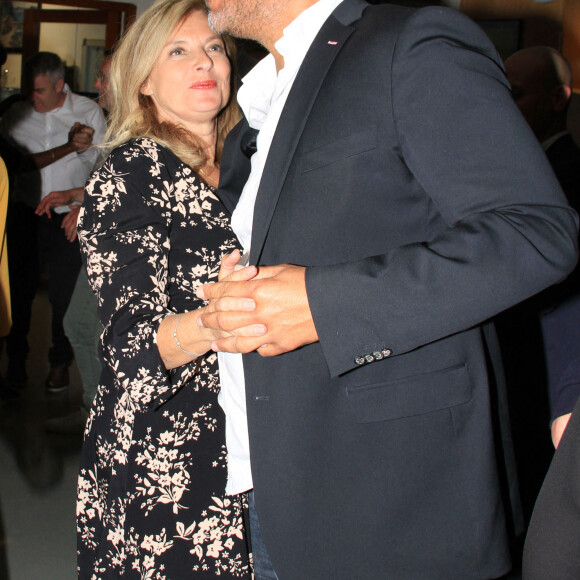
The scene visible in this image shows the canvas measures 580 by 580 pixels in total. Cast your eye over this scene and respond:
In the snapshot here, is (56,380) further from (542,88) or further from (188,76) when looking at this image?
(542,88)

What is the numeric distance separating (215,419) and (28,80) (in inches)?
170

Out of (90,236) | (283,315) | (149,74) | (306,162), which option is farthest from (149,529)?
(149,74)

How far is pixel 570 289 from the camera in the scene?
1.74 metres

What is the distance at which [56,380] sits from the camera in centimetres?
466

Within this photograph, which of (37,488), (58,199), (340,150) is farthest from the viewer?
(58,199)

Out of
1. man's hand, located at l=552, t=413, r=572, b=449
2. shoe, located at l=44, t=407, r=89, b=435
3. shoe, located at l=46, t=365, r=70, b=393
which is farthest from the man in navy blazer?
shoe, located at l=46, t=365, r=70, b=393

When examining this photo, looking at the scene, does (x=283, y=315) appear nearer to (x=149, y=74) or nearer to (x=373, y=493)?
(x=373, y=493)

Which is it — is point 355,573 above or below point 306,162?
below

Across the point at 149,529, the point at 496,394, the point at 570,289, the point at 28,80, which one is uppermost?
the point at 28,80

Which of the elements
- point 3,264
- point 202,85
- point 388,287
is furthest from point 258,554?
point 3,264

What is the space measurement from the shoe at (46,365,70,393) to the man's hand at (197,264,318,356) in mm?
4016

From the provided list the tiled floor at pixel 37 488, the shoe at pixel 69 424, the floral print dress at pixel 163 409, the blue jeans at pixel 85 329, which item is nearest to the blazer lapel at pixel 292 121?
the floral print dress at pixel 163 409

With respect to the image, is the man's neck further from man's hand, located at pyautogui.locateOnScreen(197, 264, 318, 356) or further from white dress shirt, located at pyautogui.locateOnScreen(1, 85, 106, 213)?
white dress shirt, located at pyautogui.locateOnScreen(1, 85, 106, 213)

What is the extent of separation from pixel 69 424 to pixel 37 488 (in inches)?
26.6
